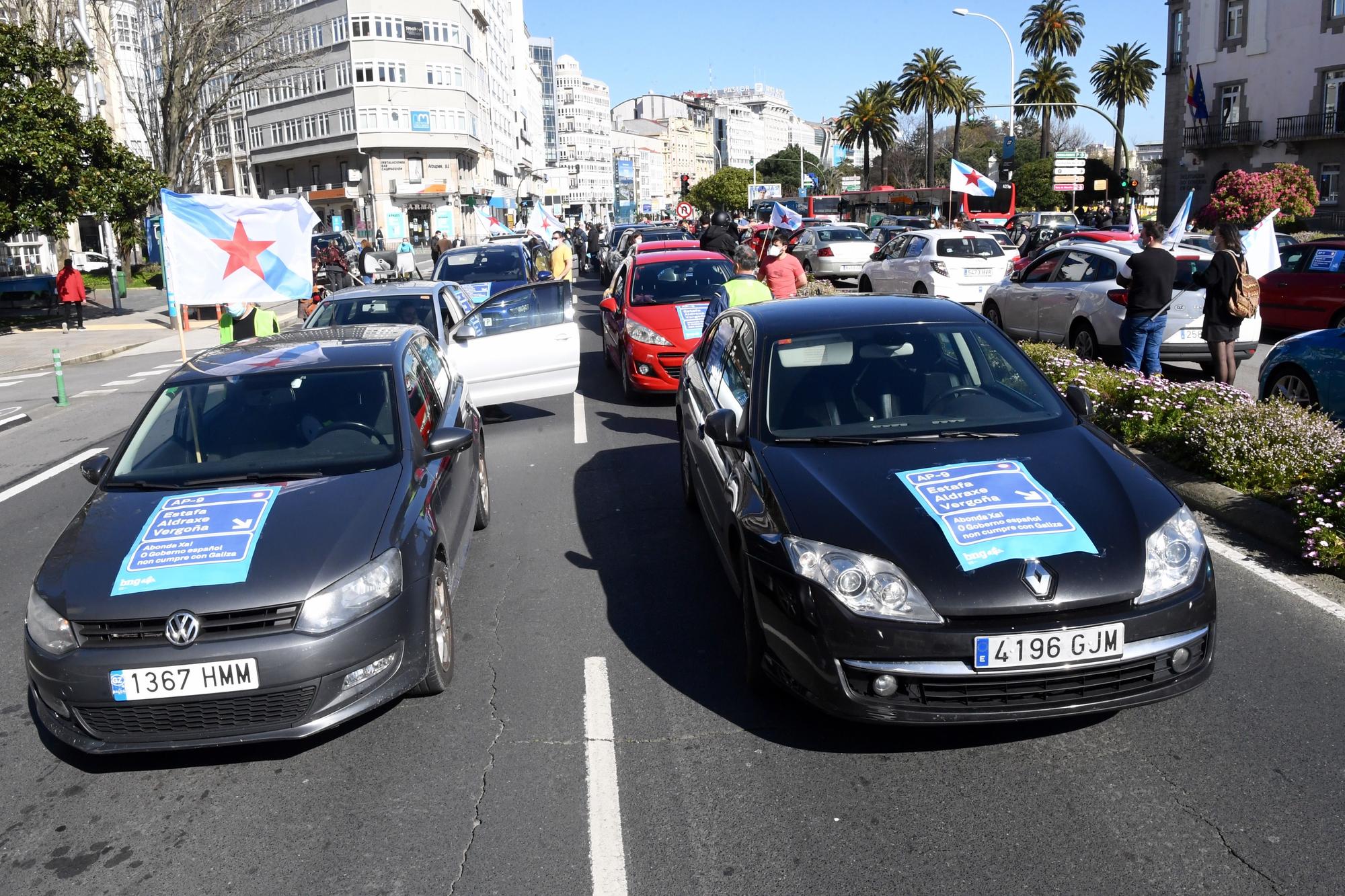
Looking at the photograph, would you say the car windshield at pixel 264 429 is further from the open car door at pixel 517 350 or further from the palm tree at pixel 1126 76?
the palm tree at pixel 1126 76

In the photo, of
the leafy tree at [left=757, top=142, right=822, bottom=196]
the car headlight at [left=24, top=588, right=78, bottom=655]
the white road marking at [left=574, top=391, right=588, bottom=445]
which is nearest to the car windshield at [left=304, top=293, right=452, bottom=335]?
the white road marking at [left=574, top=391, right=588, bottom=445]

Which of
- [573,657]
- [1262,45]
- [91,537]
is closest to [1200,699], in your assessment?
[573,657]

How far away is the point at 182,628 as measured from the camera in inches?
161

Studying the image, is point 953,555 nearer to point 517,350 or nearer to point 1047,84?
point 517,350

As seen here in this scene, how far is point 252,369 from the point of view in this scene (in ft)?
19.1

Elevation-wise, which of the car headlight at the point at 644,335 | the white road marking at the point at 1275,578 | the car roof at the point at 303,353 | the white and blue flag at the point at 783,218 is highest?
the white and blue flag at the point at 783,218

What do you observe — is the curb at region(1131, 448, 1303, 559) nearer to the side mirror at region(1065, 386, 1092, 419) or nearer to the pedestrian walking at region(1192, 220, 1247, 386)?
the side mirror at region(1065, 386, 1092, 419)

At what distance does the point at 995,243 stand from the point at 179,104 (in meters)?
26.6

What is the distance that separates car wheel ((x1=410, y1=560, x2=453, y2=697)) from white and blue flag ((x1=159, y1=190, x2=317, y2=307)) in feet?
23.6

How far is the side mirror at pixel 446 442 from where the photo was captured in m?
5.45

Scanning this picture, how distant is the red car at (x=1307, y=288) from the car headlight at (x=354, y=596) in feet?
44.8

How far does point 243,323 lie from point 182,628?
9773 millimetres

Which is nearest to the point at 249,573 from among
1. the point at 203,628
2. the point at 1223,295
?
the point at 203,628

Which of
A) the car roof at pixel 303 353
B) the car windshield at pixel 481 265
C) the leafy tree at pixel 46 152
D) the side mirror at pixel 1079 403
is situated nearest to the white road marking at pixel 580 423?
the car roof at pixel 303 353
